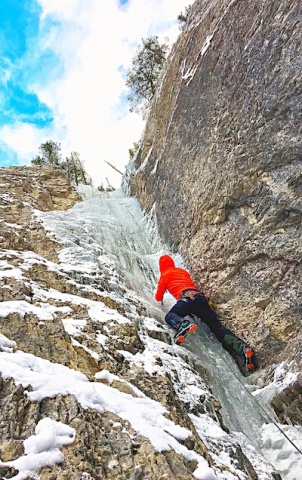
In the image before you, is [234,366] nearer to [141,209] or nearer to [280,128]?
[280,128]

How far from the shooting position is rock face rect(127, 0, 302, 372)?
236 inches

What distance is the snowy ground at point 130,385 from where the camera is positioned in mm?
3139

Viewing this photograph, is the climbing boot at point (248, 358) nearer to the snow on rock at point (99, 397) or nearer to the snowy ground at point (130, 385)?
the snowy ground at point (130, 385)

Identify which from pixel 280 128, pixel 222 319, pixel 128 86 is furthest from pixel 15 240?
pixel 128 86

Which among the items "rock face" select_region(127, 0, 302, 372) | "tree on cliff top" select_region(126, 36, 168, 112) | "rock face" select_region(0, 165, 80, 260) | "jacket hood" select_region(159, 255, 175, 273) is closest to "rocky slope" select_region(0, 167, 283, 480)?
"rock face" select_region(0, 165, 80, 260)

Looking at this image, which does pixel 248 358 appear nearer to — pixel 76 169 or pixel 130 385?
pixel 130 385

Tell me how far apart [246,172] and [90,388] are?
4.87m

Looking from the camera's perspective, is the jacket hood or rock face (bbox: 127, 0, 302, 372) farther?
the jacket hood

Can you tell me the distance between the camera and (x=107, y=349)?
4.25 meters

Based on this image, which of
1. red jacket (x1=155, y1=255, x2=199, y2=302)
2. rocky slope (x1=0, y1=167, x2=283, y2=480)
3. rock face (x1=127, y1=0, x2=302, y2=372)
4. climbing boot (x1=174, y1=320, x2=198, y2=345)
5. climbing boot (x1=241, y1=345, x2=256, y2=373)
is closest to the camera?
rocky slope (x1=0, y1=167, x2=283, y2=480)

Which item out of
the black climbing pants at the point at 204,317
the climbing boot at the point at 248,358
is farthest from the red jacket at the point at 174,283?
the climbing boot at the point at 248,358

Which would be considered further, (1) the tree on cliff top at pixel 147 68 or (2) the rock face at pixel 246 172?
(1) the tree on cliff top at pixel 147 68

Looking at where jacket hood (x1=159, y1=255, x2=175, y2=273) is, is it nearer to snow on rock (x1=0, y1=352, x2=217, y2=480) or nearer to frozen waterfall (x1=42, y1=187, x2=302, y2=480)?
frozen waterfall (x1=42, y1=187, x2=302, y2=480)

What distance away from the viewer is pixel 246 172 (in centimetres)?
679
